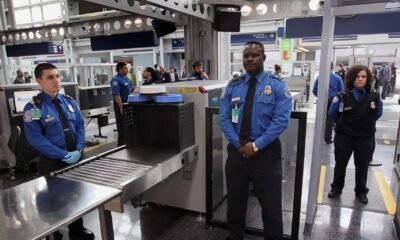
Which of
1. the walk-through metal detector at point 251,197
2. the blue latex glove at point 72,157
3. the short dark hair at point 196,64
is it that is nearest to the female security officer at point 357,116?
the walk-through metal detector at point 251,197

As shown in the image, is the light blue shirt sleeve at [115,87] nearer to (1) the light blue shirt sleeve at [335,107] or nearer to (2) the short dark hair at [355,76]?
(1) the light blue shirt sleeve at [335,107]

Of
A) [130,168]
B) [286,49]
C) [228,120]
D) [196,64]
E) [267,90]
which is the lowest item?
[130,168]

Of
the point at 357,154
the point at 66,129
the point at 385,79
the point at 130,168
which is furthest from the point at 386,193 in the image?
the point at 385,79

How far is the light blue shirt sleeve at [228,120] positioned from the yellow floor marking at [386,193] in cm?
204

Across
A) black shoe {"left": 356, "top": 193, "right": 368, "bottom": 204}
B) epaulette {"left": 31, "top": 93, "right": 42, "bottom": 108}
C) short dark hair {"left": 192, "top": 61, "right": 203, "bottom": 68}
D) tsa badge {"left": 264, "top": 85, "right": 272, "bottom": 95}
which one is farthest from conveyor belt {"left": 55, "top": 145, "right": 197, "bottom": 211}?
short dark hair {"left": 192, "top": 61, "right": 203, "bottom": 68}

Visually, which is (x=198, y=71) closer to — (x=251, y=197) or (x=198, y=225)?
(x=251, y=197)

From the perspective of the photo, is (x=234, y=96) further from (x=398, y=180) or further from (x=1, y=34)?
(x=1, y=34)

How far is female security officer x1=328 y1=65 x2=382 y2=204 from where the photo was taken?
2932mm

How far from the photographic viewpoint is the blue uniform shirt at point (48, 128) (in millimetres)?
2234

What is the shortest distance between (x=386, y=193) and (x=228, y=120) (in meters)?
2.50

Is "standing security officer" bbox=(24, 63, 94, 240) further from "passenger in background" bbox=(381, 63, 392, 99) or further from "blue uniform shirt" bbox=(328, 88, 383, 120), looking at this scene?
"passenger in background" bbox=(381, 63, 392, 99)

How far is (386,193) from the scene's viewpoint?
3439 millimetres

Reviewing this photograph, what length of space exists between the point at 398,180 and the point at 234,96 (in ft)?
9.97

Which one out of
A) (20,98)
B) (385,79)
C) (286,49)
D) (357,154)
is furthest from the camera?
(385,79)
